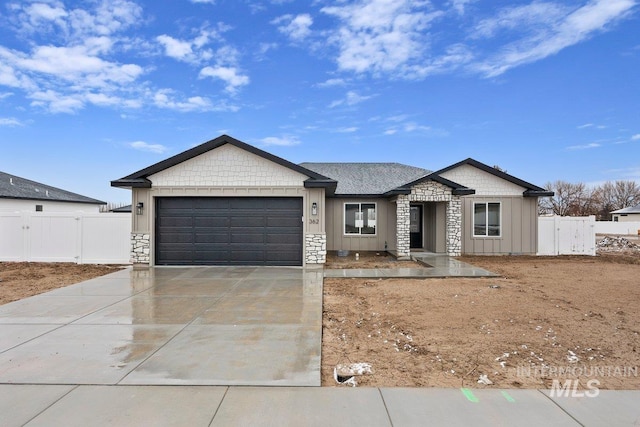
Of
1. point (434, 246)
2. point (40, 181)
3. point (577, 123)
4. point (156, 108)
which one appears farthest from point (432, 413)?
point (40, 181)

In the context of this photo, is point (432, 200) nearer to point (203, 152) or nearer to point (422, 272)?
point (422, 272)

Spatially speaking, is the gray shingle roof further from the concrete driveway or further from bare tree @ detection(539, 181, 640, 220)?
bare tree @ detection(539, 181, 640, 220)

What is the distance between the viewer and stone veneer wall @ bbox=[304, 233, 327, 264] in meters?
11.7

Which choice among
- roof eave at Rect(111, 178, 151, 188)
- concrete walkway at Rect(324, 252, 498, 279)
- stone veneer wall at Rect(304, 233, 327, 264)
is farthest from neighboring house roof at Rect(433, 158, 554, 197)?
roof eave at Rect(111, 178, 151, 188)

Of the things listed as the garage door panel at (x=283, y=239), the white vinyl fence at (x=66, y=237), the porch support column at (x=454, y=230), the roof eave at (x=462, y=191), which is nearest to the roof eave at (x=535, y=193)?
the roof eave at (x=462, y=191)

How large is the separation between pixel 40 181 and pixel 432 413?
34.1 metres

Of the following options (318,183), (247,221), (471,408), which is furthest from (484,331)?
(247,221)

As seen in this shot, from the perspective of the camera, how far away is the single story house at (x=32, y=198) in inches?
779

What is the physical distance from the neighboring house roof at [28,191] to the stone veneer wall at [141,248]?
13.2m

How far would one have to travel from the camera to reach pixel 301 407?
3.05 metres

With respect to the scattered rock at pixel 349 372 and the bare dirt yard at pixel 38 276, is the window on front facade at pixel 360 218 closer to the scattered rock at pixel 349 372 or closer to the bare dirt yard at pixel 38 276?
the bare dirt yard at pixel 38 276

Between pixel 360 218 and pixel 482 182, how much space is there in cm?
557

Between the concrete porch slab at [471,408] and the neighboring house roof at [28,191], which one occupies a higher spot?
the neighboring house roof at [28,191]

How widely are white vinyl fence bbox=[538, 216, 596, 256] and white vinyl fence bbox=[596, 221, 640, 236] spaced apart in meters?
27.4
